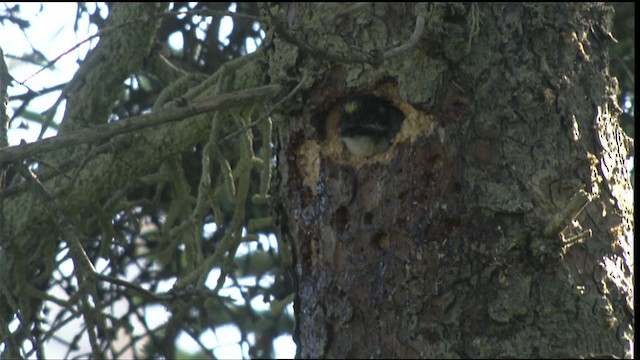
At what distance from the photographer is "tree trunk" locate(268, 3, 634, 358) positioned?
2.09 metres

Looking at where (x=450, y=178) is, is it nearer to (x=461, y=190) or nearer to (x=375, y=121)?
(x=461, y=190)

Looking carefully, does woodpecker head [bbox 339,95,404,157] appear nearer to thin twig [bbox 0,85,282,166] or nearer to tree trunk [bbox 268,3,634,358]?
tree trunk [bbox 268,3,634,358]

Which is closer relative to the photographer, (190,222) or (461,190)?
(461,190)

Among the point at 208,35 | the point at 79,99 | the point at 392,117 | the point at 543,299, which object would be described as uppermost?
the point at 208,35

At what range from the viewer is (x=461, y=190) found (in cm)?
217

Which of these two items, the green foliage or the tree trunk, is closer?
the tree trunk

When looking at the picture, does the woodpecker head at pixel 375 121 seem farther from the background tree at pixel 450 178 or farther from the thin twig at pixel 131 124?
the thin twig at pixel 131 124

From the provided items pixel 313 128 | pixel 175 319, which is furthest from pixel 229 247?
pixel 313 128

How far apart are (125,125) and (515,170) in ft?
2.95

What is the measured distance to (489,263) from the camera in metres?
2.11

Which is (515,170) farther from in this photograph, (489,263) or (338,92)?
Answer: (338,92)

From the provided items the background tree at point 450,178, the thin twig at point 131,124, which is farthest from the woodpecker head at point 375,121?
the thin twig at point 131,124

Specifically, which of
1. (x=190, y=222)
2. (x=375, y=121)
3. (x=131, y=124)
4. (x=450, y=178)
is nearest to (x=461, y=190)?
(x=450, y=178)

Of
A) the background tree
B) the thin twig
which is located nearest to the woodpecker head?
the background tree
